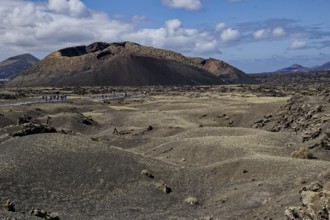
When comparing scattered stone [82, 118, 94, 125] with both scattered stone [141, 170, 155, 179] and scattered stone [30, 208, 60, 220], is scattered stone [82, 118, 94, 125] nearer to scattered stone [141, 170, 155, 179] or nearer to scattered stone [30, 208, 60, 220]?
scattered stone [141, 170, 155, 179]

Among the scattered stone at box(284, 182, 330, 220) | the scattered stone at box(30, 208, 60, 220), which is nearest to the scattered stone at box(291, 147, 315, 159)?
the scattered stone at box(284, 182, 330, 220)

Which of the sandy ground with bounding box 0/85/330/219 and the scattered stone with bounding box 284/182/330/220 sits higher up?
the scattered stone with bounding box 284/182/330/220

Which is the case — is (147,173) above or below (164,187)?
above

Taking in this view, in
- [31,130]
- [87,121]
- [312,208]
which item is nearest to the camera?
[312,208]

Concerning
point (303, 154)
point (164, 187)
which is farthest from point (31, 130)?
point (303, 154)

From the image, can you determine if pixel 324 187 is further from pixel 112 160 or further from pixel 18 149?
pixel 18 149

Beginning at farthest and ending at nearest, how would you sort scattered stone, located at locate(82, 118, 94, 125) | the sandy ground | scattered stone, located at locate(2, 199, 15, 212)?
scattered stone, located at locate(82, 118, 94, 125) < the sandy ground < scattered stone, located at locate(2, 199, 15, 212)

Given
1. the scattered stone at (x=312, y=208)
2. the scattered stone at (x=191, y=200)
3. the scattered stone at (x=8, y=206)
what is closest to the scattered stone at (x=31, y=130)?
the scattered stone at (x=8, y=206)

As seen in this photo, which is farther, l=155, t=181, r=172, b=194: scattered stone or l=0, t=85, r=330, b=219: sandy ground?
l=155, t=181, r=172, b=194: scattered stone

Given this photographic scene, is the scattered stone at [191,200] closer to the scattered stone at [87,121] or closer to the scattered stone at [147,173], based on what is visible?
the scattered stone at [147,173]

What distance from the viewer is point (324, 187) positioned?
1927 cm

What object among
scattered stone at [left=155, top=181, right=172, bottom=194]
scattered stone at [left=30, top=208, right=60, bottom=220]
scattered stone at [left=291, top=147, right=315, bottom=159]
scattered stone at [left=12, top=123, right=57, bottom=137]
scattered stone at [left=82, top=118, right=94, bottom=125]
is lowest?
scattered stone at [left=82, top=118, right=94, bottom=125]

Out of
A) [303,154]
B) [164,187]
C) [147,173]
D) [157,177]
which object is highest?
[303,154]

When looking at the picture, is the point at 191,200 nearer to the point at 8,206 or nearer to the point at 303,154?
the point at 8,206
